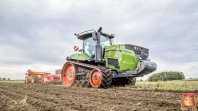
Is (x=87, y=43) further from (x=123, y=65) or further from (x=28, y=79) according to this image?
(x=28, y=79)

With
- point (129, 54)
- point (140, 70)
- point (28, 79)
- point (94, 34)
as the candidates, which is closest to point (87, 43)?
point (94, 34)

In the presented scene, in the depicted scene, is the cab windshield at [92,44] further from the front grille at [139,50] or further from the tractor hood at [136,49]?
the front grille at [139,50]

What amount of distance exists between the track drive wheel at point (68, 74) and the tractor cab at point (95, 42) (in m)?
1.31

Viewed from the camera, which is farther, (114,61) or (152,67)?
(114,61)

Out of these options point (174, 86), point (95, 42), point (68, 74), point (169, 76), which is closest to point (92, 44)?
point (95, 42)

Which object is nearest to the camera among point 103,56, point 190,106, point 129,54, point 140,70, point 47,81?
point 190,106

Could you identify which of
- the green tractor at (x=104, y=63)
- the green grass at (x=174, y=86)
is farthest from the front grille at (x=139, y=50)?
the green grass at (x=174, y=86)

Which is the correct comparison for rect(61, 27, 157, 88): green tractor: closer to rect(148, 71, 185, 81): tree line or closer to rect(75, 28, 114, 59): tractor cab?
rect(75, 28, 114, 59): tractor cab

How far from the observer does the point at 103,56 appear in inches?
448

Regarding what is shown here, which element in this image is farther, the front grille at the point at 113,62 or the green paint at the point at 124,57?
the front grille at the point at 113,62

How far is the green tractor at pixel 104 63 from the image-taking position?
1002cm

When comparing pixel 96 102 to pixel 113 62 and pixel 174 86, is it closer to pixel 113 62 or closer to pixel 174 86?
pixel 174 86

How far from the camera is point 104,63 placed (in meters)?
11.3

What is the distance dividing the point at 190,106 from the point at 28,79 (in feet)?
54.2
